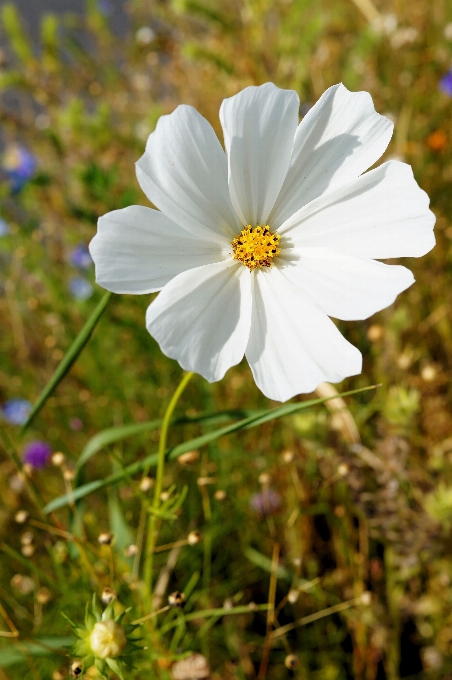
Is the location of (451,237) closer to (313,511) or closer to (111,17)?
(313,511)

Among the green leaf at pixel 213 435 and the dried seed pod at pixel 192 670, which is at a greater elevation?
the green leaf at pixel 213 435

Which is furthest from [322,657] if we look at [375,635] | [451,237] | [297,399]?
[451,237]

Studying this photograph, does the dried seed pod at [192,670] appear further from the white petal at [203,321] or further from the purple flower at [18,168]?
the purple flower at [18,168]

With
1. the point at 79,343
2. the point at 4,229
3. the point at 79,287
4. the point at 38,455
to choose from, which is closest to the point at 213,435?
the point at 79,343

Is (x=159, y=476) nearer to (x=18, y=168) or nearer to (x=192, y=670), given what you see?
(x=192, y=670)

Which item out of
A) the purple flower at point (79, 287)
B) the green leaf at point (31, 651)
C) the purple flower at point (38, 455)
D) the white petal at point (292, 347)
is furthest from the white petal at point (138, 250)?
the purple flower at point (79, 287)

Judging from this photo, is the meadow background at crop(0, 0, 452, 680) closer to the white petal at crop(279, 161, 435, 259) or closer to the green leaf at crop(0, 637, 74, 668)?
the green leaf at crop(0, 637, 74, 668)
